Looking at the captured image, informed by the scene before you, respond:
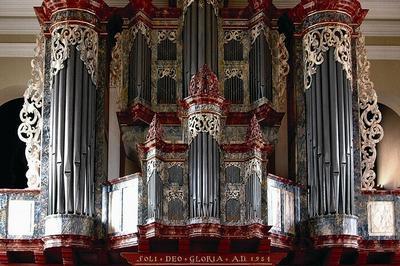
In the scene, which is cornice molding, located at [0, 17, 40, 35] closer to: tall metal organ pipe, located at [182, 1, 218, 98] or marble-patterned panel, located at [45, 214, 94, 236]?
tall metal organ pipe, located at [182, 1, 218, 98]

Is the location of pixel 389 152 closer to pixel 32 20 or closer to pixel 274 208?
pixel 274 208

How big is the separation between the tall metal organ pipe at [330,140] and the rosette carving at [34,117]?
5644 mm

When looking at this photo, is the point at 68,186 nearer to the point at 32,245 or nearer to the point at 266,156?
the point at 32,245

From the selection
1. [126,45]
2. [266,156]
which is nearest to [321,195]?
[266,156]

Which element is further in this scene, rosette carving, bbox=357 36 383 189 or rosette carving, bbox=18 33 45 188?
rosette carving, bbox=357 36 383 189

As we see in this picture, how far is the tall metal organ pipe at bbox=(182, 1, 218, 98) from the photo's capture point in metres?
26.8

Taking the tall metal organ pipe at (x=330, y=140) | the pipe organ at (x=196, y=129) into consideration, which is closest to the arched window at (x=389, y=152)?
the pipe organ at (x=196, y=129)

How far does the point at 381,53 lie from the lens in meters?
29.3

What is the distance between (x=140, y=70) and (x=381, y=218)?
235 inches

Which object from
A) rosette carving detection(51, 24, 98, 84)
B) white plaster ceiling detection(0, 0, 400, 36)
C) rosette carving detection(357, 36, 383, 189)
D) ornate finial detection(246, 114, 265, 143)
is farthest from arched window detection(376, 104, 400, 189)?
rosette carving detection(51, 24, 98, 84)

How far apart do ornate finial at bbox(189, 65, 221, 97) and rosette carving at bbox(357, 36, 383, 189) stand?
3.37m

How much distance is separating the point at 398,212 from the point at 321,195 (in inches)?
69.0

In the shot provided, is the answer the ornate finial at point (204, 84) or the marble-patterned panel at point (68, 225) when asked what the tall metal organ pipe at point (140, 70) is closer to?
the ornate finial at point (204, 84)

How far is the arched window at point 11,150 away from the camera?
30.9 m
